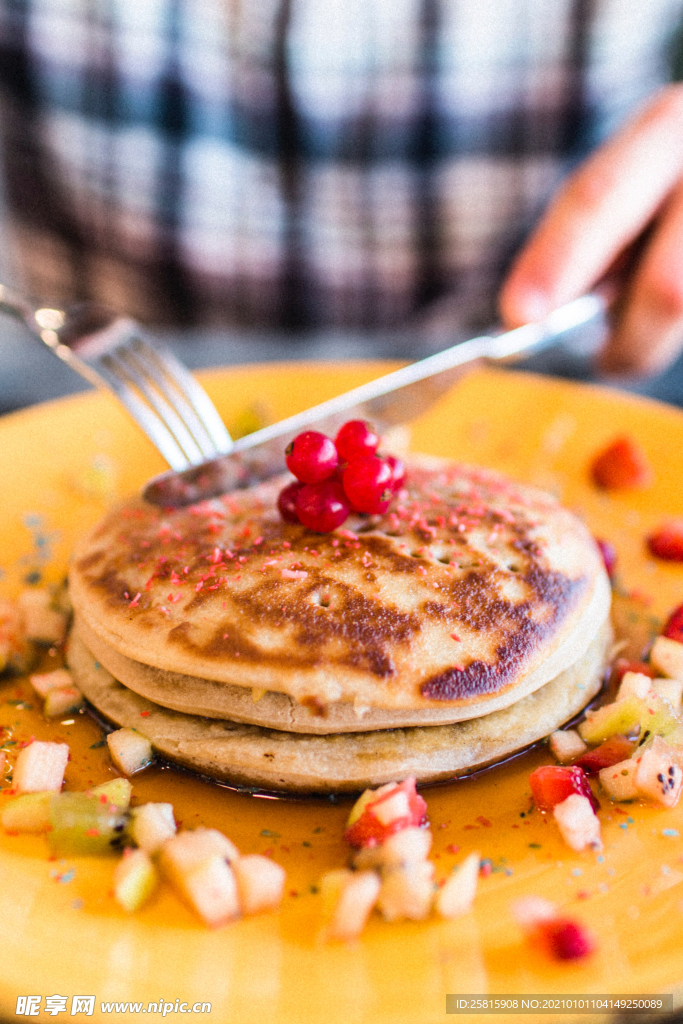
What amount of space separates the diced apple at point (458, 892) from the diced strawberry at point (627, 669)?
2.15ft

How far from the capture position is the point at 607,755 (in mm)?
1475

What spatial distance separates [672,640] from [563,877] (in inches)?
27.5

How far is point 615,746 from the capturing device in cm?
148

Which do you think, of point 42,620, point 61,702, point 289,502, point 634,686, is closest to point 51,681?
point 61,702

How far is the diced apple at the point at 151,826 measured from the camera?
131cm

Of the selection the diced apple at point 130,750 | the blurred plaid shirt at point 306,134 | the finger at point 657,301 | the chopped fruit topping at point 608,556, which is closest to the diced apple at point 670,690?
the chopped fruit topping at point 608,556

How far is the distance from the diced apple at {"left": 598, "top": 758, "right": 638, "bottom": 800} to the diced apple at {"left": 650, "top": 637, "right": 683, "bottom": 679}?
0.33 metres

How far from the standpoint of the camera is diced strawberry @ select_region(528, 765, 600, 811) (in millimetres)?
1397

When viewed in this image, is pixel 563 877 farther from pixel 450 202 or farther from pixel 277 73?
pixel 277 73

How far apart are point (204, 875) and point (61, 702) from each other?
23.6 inches

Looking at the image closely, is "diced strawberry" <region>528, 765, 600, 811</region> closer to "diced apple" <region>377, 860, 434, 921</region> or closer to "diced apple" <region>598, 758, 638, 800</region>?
"diced apple" <region>598, 758, 638, 800</region>

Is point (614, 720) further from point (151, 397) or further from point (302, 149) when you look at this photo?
point (302, 149)

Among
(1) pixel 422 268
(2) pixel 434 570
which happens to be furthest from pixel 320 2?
(2) pixel 434 570

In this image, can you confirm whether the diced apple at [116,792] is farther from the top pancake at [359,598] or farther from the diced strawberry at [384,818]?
the diced strawberry at [384,818]
